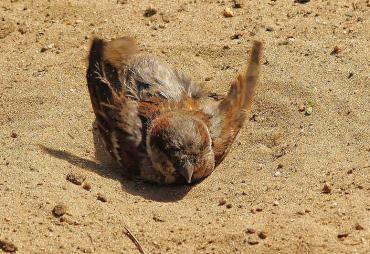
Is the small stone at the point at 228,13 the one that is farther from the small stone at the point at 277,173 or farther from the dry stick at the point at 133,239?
the dry stick at the point at 133,239

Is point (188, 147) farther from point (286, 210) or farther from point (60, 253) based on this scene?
point (60, 253)

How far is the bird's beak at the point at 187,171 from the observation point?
21.7 feet

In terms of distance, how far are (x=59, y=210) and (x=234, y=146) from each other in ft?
6.21

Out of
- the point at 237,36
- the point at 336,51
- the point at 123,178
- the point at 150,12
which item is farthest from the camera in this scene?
the point at 150,12

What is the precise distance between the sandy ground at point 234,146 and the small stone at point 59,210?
5cm

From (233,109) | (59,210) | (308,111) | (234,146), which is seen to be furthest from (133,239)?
(308,111)

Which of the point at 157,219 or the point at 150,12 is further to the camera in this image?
the point at 150,12

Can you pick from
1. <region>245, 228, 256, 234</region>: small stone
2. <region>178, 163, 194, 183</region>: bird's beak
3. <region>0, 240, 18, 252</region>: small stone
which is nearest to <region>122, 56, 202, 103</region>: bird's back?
<region>178, 163, 194, 183</region>: bird's beak

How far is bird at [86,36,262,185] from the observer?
6750 millimetres

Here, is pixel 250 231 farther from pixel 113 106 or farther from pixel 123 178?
pixel 113 106

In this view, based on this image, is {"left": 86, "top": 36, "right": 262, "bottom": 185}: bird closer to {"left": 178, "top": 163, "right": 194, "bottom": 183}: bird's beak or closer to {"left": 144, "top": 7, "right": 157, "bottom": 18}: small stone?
{"left": 178, "top": 163, "right": 194, "bottom": 183}: bird's beak

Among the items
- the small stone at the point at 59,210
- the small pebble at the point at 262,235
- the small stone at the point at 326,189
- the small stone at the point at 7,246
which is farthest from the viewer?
the small stone at the point at 326,189

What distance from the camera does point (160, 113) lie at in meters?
7.09

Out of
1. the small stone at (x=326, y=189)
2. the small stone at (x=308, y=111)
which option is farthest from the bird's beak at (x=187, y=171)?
the small stone at (x=308, y=111)
